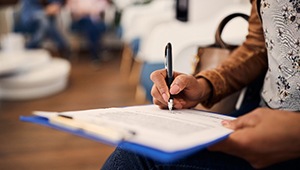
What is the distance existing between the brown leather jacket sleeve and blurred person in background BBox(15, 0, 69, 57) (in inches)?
136

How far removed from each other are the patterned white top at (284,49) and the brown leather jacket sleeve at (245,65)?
111 millimetres

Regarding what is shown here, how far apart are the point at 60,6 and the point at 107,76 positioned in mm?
1273

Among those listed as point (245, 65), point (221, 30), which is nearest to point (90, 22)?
point (221, 30)

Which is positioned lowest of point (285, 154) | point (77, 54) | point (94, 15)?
point (77, 54)

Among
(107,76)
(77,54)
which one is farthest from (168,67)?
(77,54)

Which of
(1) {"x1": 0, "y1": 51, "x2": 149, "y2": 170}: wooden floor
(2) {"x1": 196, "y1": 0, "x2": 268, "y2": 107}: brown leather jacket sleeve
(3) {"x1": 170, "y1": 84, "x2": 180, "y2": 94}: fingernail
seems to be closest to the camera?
(3) {"x1": 170, "y1": 84, "x2": 180, "y2": 94}: fingernail

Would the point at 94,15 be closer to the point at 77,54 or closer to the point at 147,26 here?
the point at 77,54

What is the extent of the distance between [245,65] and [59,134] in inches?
59.5

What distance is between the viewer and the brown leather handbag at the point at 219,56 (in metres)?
0.90

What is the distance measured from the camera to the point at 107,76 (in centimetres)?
363

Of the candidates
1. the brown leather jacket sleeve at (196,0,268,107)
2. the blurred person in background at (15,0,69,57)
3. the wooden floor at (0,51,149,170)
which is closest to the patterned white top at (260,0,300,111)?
the brown leather jacket sleeve at (196,0,268,107)

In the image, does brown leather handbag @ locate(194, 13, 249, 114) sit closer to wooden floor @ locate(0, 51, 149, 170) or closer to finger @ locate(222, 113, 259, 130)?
finger @ locate(222, 113, 259, 130)

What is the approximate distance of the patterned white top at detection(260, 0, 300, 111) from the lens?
0.67m

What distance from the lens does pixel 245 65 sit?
2.77 ft
